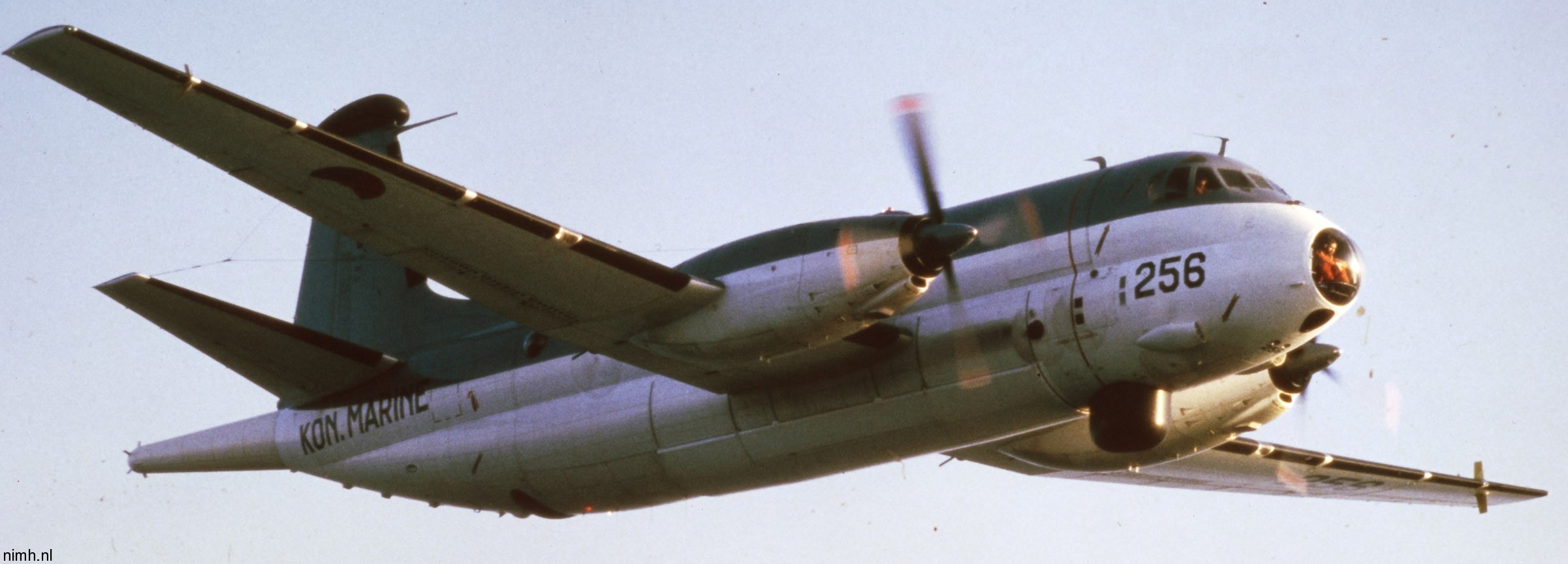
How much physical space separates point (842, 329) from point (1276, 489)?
11.8m

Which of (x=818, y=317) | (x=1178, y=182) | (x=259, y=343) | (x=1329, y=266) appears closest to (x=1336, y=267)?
(x=1329, y=266)

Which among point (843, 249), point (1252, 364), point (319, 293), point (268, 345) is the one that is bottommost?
point (1252, 364)

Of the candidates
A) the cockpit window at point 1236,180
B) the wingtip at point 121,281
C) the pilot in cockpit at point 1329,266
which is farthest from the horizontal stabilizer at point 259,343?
the pilot in cockpit at point 1329,266

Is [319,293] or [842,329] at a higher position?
[319,293]

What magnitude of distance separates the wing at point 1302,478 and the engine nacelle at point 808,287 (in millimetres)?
7852

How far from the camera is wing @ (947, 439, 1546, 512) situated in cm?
2612

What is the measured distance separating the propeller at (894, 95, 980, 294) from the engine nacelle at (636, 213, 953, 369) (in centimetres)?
5

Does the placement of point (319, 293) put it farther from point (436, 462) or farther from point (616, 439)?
point (616, 439)

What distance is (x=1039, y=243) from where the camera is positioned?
19.3 metres

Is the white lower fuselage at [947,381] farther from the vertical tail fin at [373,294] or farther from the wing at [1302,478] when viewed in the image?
the wing at [1302,478]

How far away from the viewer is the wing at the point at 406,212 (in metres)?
16.3

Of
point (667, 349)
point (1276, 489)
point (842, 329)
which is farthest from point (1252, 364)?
point (1276, 489)

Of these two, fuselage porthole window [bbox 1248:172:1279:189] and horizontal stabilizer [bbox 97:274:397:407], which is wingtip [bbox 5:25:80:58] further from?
fuselage porthole window [bbox 1248:172:1279:189]

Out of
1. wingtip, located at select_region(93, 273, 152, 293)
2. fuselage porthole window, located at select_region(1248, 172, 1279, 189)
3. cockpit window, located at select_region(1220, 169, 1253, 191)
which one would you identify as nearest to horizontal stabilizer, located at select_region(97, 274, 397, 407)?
wingtip, located at select_region(93, 273, 152, 293)
